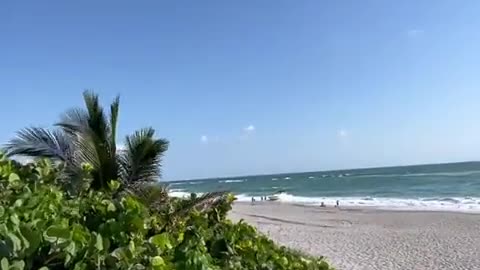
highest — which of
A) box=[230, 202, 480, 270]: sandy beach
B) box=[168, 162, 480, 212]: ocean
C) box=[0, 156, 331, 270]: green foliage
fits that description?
box=[0, 156, 331, 270]: green foliage

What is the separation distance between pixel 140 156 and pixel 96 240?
6545mm

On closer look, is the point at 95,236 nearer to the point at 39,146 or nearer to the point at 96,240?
the point at 96,240

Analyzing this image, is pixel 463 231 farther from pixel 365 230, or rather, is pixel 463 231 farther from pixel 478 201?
pixel 478 201

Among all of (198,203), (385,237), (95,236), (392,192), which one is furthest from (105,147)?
(392,192)

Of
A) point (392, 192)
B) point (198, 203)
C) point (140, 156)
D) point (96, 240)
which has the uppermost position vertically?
point (140, 156)

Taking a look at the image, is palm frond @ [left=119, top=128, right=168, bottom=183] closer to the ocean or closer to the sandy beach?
the ocean

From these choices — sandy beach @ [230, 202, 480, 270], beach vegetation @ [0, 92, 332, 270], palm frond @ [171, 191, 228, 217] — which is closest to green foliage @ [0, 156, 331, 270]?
beach vegetation @ [0, 92, 332, 270]

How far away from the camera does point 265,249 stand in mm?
2098

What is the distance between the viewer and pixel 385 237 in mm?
16000

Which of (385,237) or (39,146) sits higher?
(39,146)

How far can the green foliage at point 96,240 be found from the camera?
1.09m

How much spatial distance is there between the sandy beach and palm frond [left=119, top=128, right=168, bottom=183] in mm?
5311

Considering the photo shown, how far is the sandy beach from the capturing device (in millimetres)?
11594

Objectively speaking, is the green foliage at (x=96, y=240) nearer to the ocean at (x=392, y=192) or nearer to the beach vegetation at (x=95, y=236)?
the beach vegetation at (x=95, y=236)
